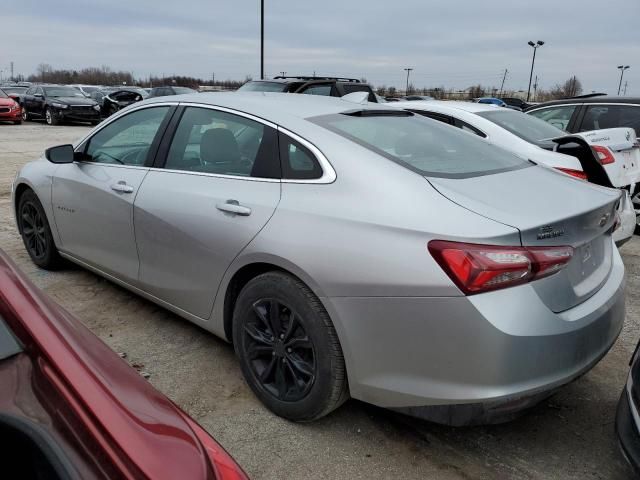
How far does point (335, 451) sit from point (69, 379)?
63.0 inches

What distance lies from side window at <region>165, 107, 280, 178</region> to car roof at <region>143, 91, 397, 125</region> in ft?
0.21

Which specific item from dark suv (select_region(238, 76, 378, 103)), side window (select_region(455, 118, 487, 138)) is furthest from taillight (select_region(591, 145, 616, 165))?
dark suv (select_region(238, 76, 378, 103))

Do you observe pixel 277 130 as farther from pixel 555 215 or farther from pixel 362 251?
pixel 555 215

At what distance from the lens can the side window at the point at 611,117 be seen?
680 centimetres

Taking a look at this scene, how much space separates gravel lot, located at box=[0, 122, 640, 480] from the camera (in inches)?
94.7

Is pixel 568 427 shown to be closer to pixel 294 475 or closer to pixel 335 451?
pixel 335 451

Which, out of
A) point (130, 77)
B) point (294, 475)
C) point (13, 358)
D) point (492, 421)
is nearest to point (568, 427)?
point (492, 421)

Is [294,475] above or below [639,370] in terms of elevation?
below

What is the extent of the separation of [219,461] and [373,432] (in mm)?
1476

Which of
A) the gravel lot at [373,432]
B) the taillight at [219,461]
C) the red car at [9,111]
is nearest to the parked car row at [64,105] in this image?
the red car at [9,111]

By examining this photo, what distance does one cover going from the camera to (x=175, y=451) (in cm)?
120

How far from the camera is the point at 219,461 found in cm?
132

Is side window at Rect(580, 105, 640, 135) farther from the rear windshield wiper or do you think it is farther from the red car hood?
the red car hood

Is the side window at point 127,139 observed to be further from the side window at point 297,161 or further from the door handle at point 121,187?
the side window at point 297,161
